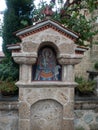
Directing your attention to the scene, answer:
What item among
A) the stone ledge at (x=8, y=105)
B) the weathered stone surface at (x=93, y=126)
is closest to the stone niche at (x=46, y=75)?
the stone ledge at (x=8, y=105)

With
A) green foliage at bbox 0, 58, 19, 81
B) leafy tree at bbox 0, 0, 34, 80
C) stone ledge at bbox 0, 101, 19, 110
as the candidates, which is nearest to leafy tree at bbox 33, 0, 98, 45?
leafy tree at bbox 0, 0, 34, 80

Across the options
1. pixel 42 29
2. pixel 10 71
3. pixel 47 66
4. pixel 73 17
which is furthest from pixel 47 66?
pixel 73 17

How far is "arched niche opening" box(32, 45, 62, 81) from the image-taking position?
269 inches

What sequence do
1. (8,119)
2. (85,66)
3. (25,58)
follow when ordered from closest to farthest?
1. (25,58)
2. (8,119)
3. (85,66)

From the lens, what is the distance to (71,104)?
6852 mm

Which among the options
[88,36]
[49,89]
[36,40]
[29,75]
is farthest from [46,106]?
[88,36]

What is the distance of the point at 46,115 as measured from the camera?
6848 millimetres

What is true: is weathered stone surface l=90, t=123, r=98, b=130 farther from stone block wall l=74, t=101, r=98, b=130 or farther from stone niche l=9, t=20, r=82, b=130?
stone niche l=9, t=20, r=82, b=130

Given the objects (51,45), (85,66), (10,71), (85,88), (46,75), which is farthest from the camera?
(85,66)

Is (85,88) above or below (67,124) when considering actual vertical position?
above

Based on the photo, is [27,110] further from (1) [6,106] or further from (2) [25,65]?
(2) [25,65]

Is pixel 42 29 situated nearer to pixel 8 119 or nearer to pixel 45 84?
pixel 45 84

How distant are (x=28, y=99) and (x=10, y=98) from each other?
2.41 ft

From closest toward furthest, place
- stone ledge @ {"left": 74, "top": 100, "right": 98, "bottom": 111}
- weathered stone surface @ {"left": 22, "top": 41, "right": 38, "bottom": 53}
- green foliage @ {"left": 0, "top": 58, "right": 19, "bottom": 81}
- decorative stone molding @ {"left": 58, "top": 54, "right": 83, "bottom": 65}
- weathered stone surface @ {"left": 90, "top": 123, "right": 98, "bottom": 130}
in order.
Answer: weathered stone surface @ {"left": 22, "top": 41, "right": 38, "bottom": 53}, decorative stone molding @ {"left": 58, "top": 54, "right": 83, "bottom": 65}, stone ledge @ {"left": 74, "top": 100, "right": 98, "bottom": 111}, weathered stone surface @ {"left": 90, "top": 123, "right": 98, "bottom": 130}, green foliage @ {"left": 0, "top": 58, "right": 19, "bottom": 81}
